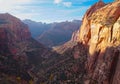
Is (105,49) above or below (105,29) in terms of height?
below

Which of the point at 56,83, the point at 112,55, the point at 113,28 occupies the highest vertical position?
the point at 113,28

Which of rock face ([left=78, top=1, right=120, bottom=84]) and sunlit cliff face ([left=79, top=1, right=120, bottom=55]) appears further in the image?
sunlit cliff face ([left=79, top=1, right=120, bottom=55])

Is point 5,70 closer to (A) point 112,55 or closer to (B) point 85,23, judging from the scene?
(A) point 112,55

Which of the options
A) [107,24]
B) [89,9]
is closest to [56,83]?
[107,24]

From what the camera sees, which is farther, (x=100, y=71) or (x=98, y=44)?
(x=98, y=44)

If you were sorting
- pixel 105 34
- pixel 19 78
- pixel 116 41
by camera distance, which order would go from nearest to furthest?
pixel 19 78 < pixel 116 41 < pixel 105 34

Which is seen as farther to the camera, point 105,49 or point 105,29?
point 105,29

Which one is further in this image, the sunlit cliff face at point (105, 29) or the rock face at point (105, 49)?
the sunlit cliff face at point (105, 29)

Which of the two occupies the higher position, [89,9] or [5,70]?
[89,9]
